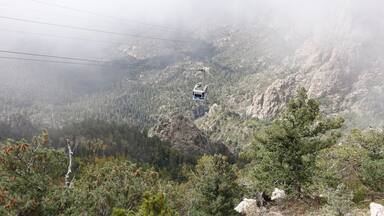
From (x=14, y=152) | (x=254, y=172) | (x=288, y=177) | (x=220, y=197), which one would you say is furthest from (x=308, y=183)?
(x=14, y=152)

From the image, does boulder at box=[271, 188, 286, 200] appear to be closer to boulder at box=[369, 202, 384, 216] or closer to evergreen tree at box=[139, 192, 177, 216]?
boulder at box=[369, 202, 384, 216]

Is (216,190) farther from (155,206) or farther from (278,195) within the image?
(155,206)

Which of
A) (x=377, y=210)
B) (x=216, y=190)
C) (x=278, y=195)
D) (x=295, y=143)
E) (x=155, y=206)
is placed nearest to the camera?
(x=155, y=206)

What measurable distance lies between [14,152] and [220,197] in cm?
1447

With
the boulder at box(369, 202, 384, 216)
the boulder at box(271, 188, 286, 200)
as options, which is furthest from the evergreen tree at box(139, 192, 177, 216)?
the boulder at box(271, 188, 286, 200)

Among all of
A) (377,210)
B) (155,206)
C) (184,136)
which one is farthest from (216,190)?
(184,136)

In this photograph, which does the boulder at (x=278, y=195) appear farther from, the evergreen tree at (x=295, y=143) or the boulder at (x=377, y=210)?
the boulder at (x=377, y=210)

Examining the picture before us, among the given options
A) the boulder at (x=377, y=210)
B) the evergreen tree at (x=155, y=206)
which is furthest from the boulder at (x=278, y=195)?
the evergreen tree at (x=155, y=206)

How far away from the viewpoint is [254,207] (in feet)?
114

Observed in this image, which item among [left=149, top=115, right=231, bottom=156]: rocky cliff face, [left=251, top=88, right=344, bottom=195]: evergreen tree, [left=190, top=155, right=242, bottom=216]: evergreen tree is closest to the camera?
[left=190, top=155, right=242, bottom=216]: evergreen tree

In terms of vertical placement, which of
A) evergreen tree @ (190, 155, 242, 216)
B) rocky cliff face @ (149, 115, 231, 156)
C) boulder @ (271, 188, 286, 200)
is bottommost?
rocky cliff face @ (149, 115, 231, 156)

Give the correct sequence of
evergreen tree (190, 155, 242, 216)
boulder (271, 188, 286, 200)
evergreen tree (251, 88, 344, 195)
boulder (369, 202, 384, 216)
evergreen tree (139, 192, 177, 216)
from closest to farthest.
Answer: evergreen tree (139, 192, 177, 216) → boulder (369, 202, 384, 216) → evergreen tree (190, 155, 242, 216) → evergreen tree (251, 88, 344, 195) → boulder (271, 188, 286, 200)

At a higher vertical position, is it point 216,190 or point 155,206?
point 155,206

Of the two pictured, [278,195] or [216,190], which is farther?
[278,195]
